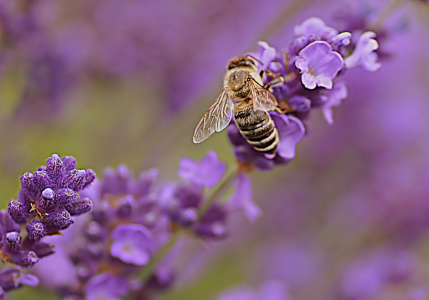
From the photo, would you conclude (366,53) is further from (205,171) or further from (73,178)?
(73,178)

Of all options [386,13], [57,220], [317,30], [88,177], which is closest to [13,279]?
[57,220]

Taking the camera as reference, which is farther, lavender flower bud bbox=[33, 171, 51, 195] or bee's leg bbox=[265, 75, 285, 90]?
bee's leg bbox=[265, 75, 285, 90]

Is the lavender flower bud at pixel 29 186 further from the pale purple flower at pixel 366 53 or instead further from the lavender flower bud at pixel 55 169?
the pale purple flower at pixel 366 53

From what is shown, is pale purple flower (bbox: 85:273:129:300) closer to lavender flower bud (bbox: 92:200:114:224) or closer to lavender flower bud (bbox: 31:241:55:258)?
lavender flower bud (bbox: 92:200:114:224)

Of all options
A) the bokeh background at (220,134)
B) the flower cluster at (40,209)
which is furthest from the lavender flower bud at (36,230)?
the bokeh background at (220,134)

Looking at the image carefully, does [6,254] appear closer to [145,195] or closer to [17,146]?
[145,195]

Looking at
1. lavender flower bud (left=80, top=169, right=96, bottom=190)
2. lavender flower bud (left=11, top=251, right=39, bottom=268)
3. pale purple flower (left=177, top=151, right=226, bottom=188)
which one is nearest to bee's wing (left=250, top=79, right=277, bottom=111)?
pale purple flower (left=177, top=151, right=226, bottom=188)

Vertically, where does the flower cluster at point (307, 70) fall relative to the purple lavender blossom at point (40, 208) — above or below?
above
